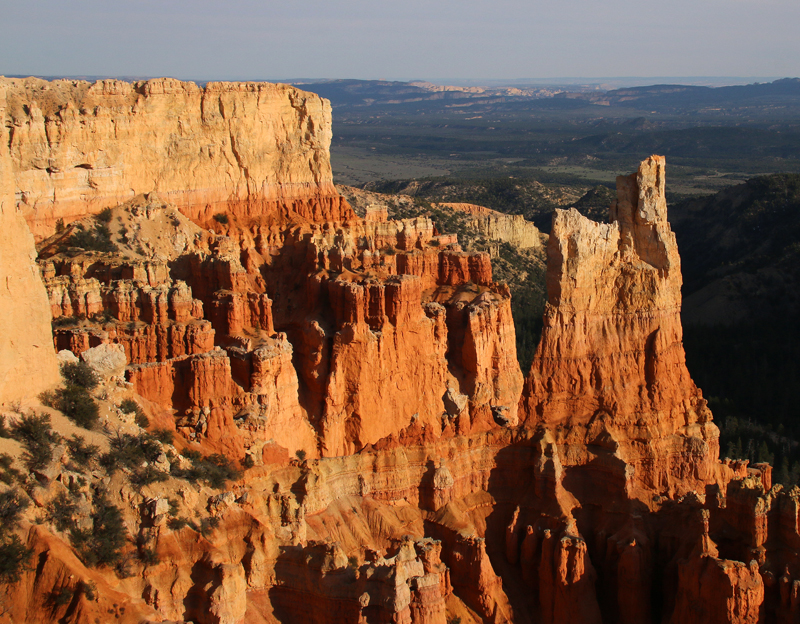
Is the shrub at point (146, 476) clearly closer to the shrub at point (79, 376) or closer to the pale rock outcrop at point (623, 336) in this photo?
the shrub at point (79, 376)

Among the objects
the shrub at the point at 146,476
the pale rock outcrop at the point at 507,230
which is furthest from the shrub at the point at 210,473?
the pale rock outcrop at the point at 507,230

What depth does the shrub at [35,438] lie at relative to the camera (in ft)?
82.0

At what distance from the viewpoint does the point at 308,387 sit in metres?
41.7

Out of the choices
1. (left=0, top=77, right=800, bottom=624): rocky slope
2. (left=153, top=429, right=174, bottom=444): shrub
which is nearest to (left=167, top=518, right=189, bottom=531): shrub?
(left=0, top=77, right=800, bottom=624): rocky slope

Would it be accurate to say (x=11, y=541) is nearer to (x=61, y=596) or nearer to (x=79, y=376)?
(x=61, y=596)

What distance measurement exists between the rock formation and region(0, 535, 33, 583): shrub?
5142 mm

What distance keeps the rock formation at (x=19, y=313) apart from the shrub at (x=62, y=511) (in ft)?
12.2

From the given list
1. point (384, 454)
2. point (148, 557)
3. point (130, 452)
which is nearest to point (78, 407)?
point (130, 452)

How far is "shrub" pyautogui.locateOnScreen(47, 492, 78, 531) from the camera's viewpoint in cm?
2400

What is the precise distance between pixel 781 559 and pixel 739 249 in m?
88.2

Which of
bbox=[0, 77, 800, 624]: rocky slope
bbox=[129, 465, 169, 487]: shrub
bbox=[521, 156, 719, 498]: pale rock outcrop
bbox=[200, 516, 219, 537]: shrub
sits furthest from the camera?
bbox=[521, 156, 719, 498]: pale rock outcrop

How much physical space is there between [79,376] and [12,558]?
8.37 meters

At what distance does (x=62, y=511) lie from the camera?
79.6ft

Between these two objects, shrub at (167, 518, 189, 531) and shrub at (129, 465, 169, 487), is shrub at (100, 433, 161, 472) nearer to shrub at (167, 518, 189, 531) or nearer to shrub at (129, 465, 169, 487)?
shrub at (129, 465, 169, 487)
